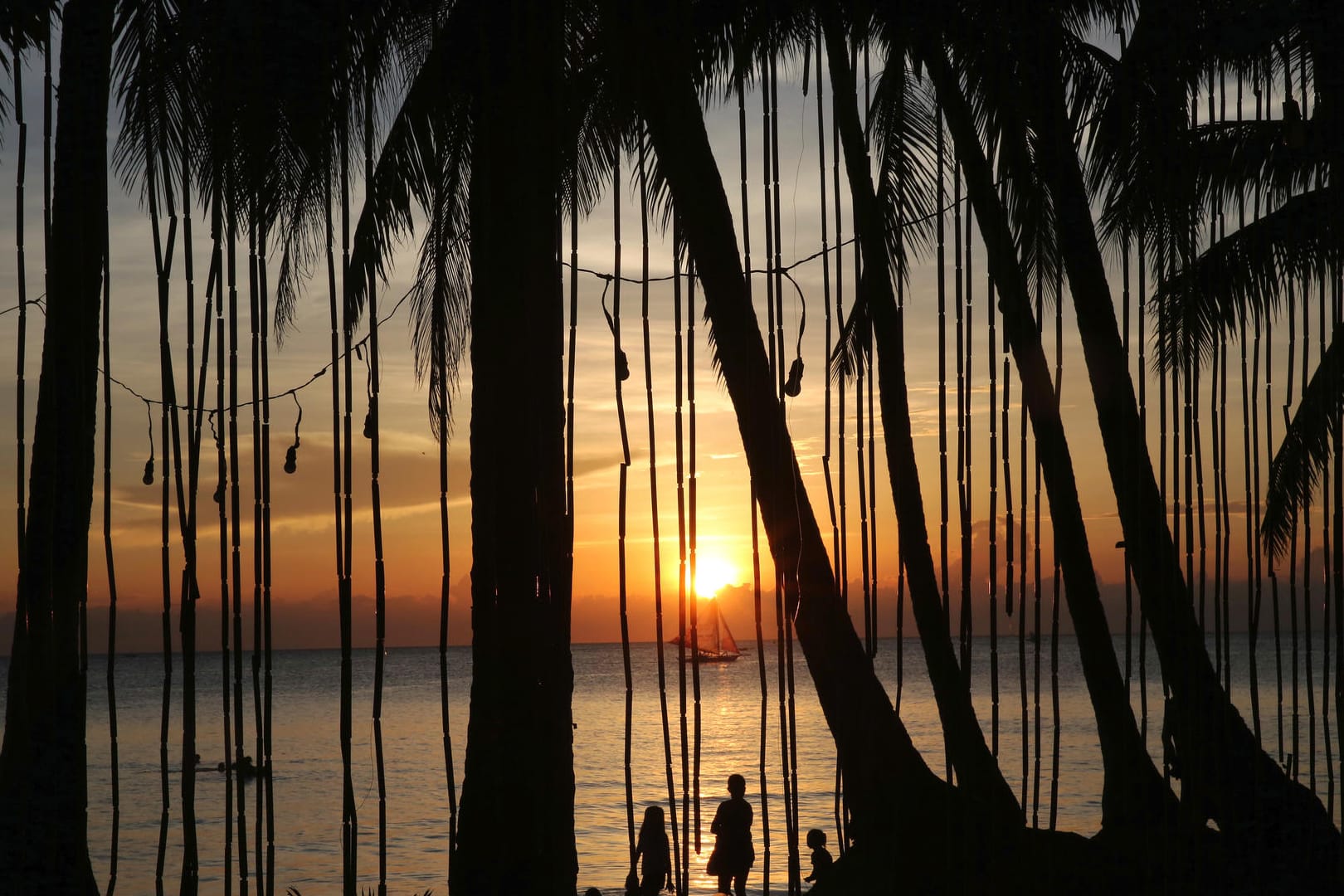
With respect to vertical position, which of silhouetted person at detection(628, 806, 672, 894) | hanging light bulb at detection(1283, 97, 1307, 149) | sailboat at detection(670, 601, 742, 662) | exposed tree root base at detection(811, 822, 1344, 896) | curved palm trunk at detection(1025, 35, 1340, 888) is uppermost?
hanging light bulb at detection(1283, 97, 1307, 149)

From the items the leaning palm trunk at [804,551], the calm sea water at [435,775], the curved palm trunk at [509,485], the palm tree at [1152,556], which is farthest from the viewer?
the calm sea water at [435,775]

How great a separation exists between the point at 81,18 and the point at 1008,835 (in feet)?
12.0

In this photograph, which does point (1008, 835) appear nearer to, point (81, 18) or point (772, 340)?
point (772, 340)

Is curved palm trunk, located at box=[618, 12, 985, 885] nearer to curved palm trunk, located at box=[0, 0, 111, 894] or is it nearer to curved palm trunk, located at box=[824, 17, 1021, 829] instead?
curved palm trunk, located at box=[824, 17, 1021, 829]

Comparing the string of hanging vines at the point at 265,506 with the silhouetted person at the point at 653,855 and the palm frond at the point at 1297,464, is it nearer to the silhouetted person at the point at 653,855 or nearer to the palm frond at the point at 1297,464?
the silhouetted person at the point at 653,855

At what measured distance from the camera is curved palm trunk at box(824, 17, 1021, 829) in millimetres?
3104

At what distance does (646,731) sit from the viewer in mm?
34688

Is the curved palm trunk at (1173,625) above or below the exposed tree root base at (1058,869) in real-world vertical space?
above

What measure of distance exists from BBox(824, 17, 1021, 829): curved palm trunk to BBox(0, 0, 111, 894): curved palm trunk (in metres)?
1.79

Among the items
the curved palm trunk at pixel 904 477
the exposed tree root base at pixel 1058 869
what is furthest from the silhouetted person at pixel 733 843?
the curved palm trunk at pixel 904 477

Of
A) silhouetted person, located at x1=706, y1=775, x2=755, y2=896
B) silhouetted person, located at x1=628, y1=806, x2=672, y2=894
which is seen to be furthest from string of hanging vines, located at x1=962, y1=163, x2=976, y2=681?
silhouetted person, located at x1=706, y1=775, x2=755, y2=896

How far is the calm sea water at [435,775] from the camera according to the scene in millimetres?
14258

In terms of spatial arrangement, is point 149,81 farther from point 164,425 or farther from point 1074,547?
point 1074,547

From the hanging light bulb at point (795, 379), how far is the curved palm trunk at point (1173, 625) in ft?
2.77
